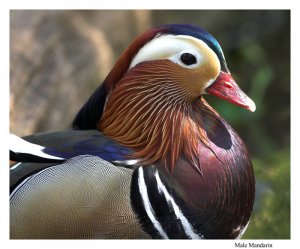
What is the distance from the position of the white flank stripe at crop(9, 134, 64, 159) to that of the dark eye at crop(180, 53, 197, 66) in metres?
0.33

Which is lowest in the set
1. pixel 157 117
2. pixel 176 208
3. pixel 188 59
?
pixel 176 208

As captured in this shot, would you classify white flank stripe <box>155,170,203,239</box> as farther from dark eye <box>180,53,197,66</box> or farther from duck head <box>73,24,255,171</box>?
dark eye <box>180,53,197,66</box>

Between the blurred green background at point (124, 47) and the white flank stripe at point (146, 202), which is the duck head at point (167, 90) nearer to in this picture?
the white flank stripe at point (146, 202)

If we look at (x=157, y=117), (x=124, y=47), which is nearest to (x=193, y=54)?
(x=157, y=117)

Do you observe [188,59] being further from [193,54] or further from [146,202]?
[146,202]

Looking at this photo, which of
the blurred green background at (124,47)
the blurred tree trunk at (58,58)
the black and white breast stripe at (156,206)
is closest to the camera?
the black and white breast stripe at (156,206)

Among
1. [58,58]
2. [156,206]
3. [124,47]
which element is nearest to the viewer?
[156,206]

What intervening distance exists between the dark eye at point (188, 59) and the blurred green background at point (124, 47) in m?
0.54

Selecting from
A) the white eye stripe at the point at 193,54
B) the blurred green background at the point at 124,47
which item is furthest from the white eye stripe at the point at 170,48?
the blurred green background at the point at 124,47

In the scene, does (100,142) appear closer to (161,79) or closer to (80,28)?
(161,79)

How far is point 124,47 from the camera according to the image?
8.87 ft

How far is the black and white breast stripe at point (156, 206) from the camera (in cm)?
118

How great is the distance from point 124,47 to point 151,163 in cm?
155

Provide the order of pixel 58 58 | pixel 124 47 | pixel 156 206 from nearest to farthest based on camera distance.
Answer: pixel 156 206 → pixel 58 58 → pixel 124 47
